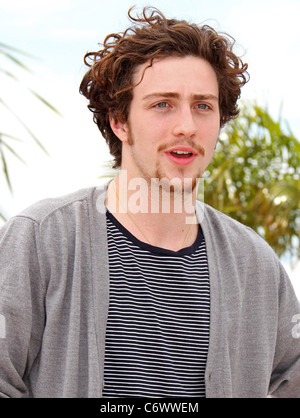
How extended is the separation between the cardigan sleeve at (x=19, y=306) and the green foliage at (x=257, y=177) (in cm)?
437

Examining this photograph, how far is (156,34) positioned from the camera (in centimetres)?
173

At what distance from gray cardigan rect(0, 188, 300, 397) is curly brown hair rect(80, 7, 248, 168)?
0.32 metres

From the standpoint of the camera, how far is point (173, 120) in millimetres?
1580

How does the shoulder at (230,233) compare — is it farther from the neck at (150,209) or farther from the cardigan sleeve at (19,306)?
the cardigan sleeve at (19,306)

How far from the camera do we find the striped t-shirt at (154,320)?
148 centimetres

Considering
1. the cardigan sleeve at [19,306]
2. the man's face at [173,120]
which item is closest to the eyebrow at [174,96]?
the man's face at [173,120]

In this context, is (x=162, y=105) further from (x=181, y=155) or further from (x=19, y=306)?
(x=19, y=306)

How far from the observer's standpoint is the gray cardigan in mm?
1407

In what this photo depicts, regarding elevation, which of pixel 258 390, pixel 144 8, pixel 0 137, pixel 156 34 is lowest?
pixel 258 390

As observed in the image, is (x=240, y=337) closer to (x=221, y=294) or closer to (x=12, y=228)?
(x=221, y=294)

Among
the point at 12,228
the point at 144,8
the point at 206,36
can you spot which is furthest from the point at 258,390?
the point at 144,8

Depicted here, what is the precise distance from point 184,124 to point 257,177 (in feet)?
15.2

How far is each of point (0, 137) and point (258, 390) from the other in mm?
1637

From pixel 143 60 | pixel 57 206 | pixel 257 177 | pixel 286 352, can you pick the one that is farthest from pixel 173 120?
pixel 257 177
